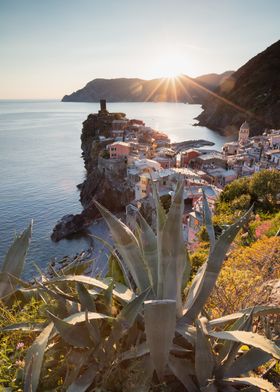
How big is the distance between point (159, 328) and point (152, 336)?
7 centimetres

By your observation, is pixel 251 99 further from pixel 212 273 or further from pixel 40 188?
pixel 212 273

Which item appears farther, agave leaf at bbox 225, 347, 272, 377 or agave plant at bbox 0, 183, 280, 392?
agave leaf at bbox 225, 347, 272, 377

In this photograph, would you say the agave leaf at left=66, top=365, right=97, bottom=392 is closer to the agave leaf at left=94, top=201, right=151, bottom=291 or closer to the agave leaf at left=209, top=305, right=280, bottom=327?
the agave leaf at left=94, top=201, right=151, bottom=291

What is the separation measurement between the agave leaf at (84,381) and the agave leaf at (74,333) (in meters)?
0.14

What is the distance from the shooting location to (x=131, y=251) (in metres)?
2.52

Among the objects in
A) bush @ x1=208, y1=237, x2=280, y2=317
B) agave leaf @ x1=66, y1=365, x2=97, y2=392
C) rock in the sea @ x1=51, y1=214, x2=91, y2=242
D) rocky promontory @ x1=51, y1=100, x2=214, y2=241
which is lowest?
rock in the sea @ x1=51, y1=214, x2=91, y2=242

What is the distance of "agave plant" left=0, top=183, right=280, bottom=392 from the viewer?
1.86 meters

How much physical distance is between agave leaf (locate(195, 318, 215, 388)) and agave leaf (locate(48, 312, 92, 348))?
2.17 feet

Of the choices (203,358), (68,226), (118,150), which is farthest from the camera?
(118,150)

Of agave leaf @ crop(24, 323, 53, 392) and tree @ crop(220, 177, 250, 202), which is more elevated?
agave leaf @ crop(24, 323, 53, 392)

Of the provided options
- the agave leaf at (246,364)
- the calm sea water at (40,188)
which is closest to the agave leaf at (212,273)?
the agave leaf at (246,364)

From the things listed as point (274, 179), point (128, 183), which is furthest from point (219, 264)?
point (128, 183)

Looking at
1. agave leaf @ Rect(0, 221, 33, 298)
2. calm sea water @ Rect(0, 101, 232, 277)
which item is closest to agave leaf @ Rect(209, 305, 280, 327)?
agave leaf @ Rect(0, 221, 33, 298)

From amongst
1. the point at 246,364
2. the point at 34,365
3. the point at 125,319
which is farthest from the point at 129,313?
the point at 246,364
